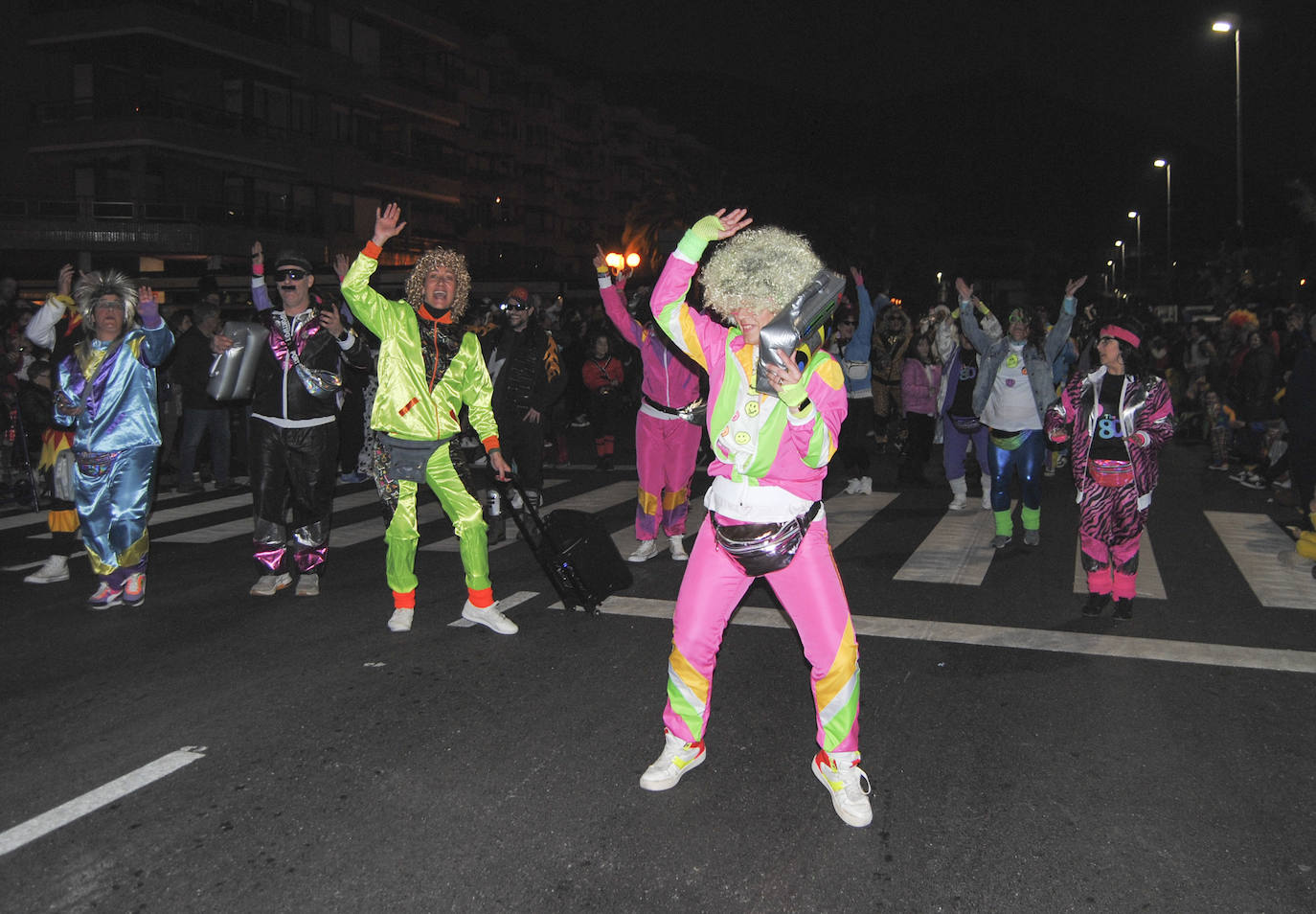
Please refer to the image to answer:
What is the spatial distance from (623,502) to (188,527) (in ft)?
13.8

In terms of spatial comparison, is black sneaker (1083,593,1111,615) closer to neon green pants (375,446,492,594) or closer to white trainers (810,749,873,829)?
white trainers (810,749,873,829)

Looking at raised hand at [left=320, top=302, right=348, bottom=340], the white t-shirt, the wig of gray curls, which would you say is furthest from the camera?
the white t-shirt

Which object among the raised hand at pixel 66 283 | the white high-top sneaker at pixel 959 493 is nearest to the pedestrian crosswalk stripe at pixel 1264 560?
the white high-top sneaker at pixel 959 493

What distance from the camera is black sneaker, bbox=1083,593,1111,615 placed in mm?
6516

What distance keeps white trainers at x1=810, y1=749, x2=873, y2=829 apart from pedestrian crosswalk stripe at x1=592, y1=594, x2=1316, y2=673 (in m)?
2.26

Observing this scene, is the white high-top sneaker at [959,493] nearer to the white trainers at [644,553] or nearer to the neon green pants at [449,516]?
the white trainers at [644,553]

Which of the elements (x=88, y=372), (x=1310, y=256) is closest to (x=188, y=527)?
(x=88, y=372)

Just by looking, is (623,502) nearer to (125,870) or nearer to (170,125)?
(125,870)

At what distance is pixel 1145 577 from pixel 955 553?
1.41 meters

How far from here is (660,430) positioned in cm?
789

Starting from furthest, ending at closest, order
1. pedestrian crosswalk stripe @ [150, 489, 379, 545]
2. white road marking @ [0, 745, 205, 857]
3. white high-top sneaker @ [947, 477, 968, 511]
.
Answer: white high-top sneaker @ [947, 477, 968, 511] → pedestrian crosswalk stripe @ [150, 489, 379, 545] → white road marking @ [0, 745, 205, 857]

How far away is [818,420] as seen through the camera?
141 inches

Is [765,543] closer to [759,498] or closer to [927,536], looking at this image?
[759,498]

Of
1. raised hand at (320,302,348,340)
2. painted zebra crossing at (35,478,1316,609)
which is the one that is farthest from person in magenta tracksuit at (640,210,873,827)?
painted zebra crossing at (35,478,1316,609)
